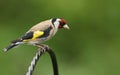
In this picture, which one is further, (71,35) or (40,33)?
(71,35)

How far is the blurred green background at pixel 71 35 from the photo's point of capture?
7.95 metres

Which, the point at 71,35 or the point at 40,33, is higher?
the point at 71,35

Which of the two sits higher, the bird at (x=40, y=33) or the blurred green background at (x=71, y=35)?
the blurred green background at (x=71, y=35)

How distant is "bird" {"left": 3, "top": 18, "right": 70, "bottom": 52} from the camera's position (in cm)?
476

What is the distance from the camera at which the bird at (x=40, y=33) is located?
4758 millimetres

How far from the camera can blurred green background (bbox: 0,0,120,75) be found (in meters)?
7.95

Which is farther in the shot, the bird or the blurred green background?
the blurred green background

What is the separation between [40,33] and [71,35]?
12.5ft

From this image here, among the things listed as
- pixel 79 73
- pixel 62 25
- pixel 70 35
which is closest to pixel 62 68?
pixel 79 73

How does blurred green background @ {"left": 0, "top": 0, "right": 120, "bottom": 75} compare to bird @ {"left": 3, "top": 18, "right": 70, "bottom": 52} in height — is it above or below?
above

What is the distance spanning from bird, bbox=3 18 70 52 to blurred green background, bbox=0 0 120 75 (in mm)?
2719

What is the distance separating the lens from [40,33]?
4.86 meters

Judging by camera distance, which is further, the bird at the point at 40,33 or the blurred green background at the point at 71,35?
the blurred green background at the point at 71,35

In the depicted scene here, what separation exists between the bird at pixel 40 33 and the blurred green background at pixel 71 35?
2.72 metres
